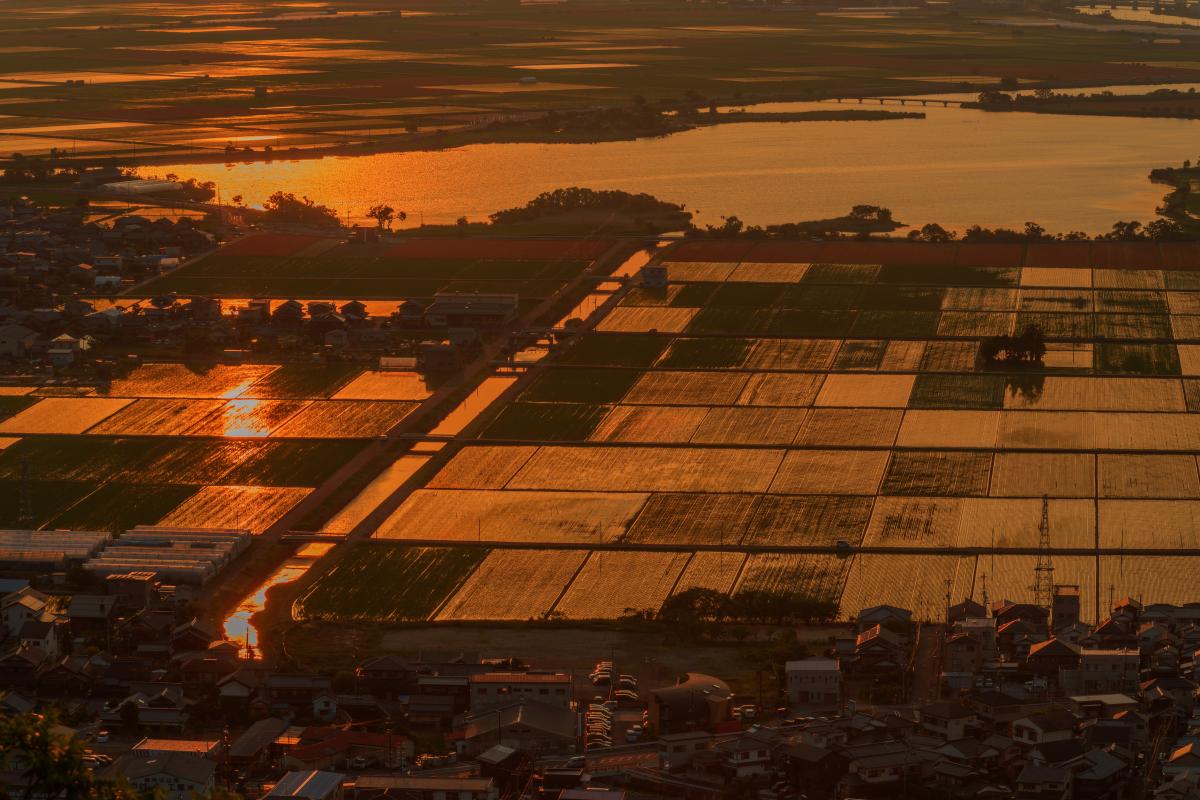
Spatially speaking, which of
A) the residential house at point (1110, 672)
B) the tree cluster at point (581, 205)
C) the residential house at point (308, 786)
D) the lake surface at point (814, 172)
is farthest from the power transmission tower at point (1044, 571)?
the tree cluster at point (581, 205)

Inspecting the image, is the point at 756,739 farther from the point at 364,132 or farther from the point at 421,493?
the point at 364,132

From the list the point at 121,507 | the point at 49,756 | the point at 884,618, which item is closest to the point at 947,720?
the point at 884,618

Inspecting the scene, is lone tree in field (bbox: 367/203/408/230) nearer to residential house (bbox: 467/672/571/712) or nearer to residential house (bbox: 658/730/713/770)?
residential house (bbox: 467/672/571/712)

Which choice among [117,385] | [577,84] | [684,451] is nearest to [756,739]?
[684,451]

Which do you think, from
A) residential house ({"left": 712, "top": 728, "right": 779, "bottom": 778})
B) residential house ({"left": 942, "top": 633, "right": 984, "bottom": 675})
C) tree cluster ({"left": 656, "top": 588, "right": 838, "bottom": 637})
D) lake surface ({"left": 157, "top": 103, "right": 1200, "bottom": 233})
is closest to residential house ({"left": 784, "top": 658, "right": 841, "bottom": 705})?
residential house ({"left": 942, "top": 633, "right": 984, "bottom": 675})

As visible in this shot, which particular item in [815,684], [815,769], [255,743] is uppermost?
[255,743]

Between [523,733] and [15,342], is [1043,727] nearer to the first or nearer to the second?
[523,733]
